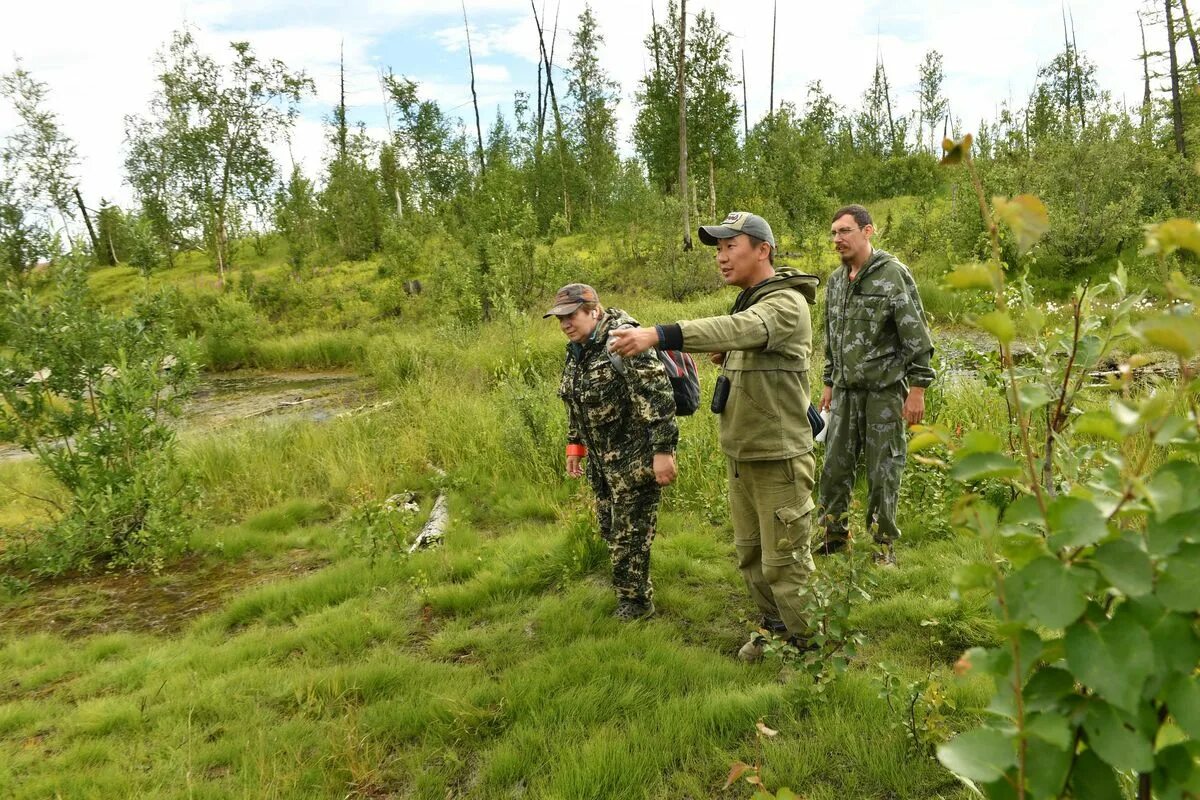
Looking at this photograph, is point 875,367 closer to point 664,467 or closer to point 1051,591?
point 664,467

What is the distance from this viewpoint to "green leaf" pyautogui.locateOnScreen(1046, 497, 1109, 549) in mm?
667

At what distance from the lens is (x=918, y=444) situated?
0.91 m

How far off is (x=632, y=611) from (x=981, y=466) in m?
3.46

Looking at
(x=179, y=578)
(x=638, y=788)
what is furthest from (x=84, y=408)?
(x=638, y=788)

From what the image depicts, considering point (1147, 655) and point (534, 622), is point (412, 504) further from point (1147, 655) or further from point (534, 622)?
point (1147, 655)

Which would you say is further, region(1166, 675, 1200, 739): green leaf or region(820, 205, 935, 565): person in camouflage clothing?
region(820, 205, 935, 565): person in camouflage clothing

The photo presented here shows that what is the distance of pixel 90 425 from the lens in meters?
5.96

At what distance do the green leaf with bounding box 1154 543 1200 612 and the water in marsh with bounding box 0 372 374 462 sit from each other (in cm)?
1049

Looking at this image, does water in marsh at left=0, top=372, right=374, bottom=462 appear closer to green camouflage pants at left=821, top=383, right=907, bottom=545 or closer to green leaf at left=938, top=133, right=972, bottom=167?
green camouflage pants at left=821, top=383, right=907, bottom=545

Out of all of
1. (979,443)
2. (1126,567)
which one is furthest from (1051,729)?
(979,443)

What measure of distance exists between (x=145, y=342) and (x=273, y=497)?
6.71 ft

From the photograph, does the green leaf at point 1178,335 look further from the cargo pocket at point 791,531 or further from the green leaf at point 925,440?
the cargo pocket at point 791,531

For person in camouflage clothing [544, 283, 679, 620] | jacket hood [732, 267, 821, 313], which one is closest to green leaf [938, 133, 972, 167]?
jacket hood [732, 267, 821, 313]

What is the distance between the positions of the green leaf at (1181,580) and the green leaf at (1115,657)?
0.13 ft
